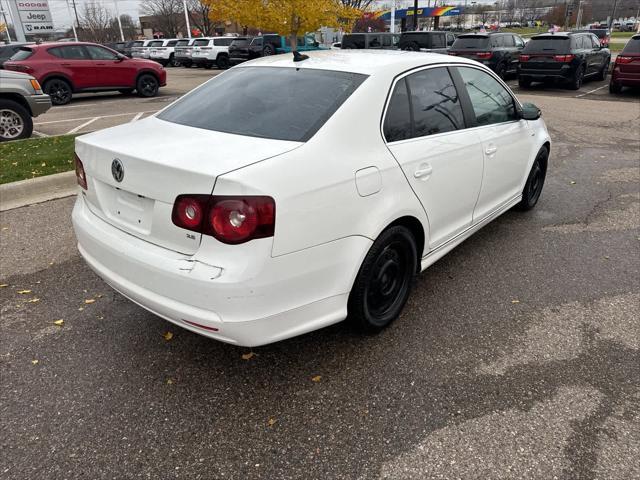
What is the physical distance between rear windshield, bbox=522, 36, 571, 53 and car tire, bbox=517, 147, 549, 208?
11589 mm

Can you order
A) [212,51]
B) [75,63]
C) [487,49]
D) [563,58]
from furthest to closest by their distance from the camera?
[212,51] < [487,49] < [563,58] < [75,63]

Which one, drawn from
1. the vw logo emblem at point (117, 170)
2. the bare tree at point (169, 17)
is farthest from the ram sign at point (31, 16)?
the vw logo emblem at point (117, 170)

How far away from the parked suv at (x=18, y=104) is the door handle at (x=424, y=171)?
7603mm

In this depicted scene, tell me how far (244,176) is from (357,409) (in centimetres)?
131

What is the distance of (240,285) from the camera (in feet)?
7.25

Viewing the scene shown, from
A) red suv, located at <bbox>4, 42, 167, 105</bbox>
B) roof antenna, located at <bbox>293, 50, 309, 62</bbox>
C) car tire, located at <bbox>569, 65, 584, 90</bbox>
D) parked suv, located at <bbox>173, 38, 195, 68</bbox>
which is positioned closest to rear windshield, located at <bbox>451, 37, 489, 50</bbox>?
car tire, located at <bbox>569, 65, 584, 90</bbox>

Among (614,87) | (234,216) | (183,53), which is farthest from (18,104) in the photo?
(183,53)

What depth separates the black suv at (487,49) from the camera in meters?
16.8

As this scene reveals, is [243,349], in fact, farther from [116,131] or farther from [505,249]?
[505,249]

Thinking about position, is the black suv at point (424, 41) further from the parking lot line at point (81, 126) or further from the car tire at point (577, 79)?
the parking lot line at point (81, 126)

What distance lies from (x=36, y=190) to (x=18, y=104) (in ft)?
11.5

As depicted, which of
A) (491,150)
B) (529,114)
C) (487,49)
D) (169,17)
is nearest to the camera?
(491,150)

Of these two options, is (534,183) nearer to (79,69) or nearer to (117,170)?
(117,170)

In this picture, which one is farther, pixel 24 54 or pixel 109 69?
pixel 109 69
